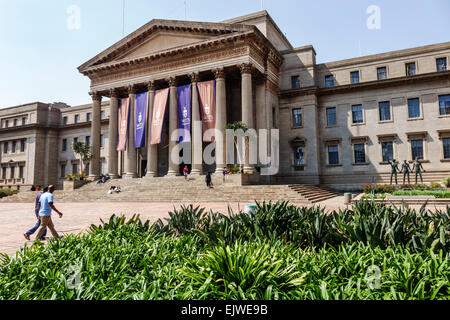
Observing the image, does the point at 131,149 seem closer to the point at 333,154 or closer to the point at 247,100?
the point at 247,100

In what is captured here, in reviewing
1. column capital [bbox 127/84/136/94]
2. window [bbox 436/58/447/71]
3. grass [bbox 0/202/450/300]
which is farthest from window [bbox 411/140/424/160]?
column capital [bbox 127/84/136/94]

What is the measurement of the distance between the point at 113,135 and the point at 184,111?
1090 centimetres

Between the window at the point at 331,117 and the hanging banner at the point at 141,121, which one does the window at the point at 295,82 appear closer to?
the window at the point at 331,117

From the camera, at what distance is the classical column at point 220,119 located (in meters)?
27.8

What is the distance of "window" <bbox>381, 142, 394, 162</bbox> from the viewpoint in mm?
30531

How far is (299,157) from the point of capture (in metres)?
33.9

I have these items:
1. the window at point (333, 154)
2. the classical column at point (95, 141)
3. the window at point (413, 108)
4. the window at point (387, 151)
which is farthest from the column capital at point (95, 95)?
the window at point (413, 108)

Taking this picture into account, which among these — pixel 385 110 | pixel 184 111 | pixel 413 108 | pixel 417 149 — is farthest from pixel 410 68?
pixel 184 111

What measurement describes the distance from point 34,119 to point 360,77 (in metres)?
54.2

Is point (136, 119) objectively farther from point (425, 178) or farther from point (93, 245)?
point (425, 178)

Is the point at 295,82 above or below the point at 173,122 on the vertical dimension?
above

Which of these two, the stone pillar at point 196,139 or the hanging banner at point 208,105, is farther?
the hanging banner at point 208,105

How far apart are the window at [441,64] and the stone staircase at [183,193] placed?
61.8 ft

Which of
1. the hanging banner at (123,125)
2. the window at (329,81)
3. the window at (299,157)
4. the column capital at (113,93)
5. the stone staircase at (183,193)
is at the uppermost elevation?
the window at (329,81)
